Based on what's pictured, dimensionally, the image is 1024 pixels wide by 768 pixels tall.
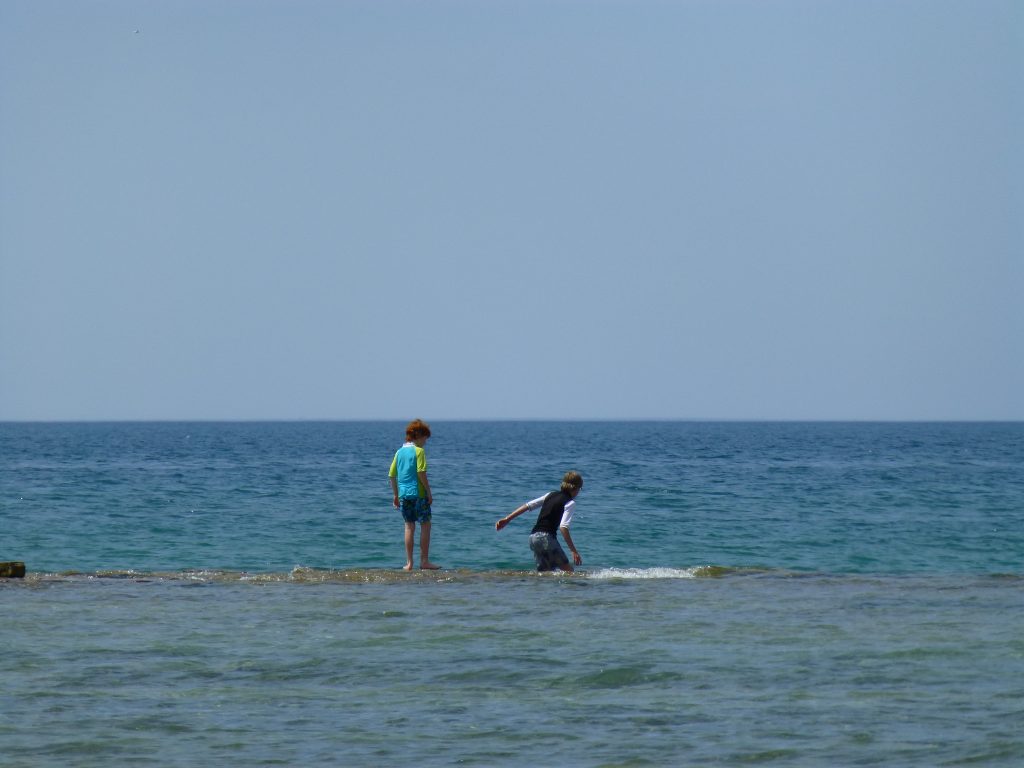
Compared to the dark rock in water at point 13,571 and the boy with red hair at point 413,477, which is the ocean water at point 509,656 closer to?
the dark rock in water at point 13,571

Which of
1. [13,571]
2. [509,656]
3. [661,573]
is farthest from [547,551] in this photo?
[13,571]

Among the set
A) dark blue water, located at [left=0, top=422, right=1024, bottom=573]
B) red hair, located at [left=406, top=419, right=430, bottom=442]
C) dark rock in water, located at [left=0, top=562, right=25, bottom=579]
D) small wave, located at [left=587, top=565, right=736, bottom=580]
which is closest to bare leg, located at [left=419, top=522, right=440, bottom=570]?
red hair, located at [left=406, top=419, right=430, bottom=442]

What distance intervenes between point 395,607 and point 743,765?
7.05 meters

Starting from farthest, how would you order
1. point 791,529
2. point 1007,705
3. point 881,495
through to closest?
point 881,495, point 791,529, point 1007,705

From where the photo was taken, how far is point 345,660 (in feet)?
40.6

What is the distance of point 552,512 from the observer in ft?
56.9

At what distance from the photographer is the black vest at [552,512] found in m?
17.1

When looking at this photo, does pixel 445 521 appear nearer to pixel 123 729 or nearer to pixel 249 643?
pixel 249 643

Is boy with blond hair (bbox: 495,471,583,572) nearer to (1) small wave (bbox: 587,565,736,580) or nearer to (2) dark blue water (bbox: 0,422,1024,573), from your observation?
(1) small wave (bbox: 587,565,736,580)

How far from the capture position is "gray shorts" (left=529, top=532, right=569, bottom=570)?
17.7 metres

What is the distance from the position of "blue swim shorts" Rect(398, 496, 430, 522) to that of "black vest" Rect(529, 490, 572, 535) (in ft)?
5.02

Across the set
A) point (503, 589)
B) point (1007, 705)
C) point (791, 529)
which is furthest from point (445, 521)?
point (1007, 705)

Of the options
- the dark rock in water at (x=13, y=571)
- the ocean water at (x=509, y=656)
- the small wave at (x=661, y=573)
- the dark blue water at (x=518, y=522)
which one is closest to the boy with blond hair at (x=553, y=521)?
the ocean water at (x=509, y=656)

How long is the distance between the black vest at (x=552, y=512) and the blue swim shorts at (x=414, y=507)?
1529 mm
